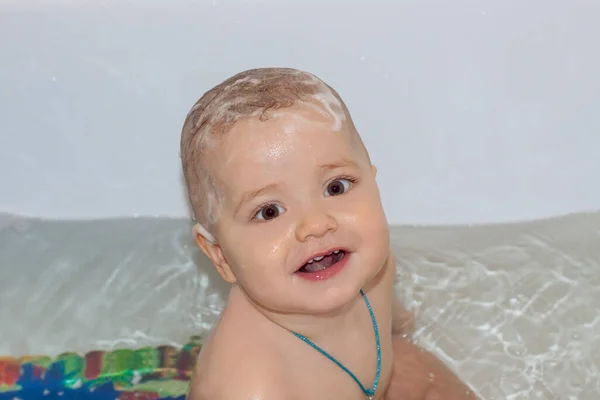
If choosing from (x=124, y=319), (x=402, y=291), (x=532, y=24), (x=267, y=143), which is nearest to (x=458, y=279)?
(x=402, y=291)

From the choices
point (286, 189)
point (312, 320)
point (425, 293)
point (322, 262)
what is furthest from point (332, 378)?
point (425, 293)

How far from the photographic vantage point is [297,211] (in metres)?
0.93

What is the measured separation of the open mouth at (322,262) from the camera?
0.98 metres

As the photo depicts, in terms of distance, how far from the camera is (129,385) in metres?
1.36

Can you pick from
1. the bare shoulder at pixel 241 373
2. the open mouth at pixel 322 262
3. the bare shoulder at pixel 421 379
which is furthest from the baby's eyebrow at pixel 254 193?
the bare shoulder at pixel 421 379

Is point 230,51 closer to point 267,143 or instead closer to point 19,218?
point 19,218

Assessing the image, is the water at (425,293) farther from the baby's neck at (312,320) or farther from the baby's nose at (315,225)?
the baby's nose at (315,225)

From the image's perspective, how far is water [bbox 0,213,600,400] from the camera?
1383 mm

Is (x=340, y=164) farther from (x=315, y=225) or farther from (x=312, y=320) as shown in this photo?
(x=312, y=320)

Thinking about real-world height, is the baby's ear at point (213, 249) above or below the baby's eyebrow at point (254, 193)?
below

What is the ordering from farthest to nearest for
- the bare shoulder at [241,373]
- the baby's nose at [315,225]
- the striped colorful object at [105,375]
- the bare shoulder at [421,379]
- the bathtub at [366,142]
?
the bathtub at [366,142]
the striped colorful object at [105,375]
the bare shoulder at [421,379]
the bare shoulder at [241,373]
the baby's nose at [315,225]

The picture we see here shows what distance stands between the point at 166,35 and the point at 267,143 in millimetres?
649

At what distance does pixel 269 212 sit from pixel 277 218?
1cm

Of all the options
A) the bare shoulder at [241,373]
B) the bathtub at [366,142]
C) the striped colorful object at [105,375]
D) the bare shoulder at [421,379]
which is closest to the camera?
the bare shoulder at [241,373]
